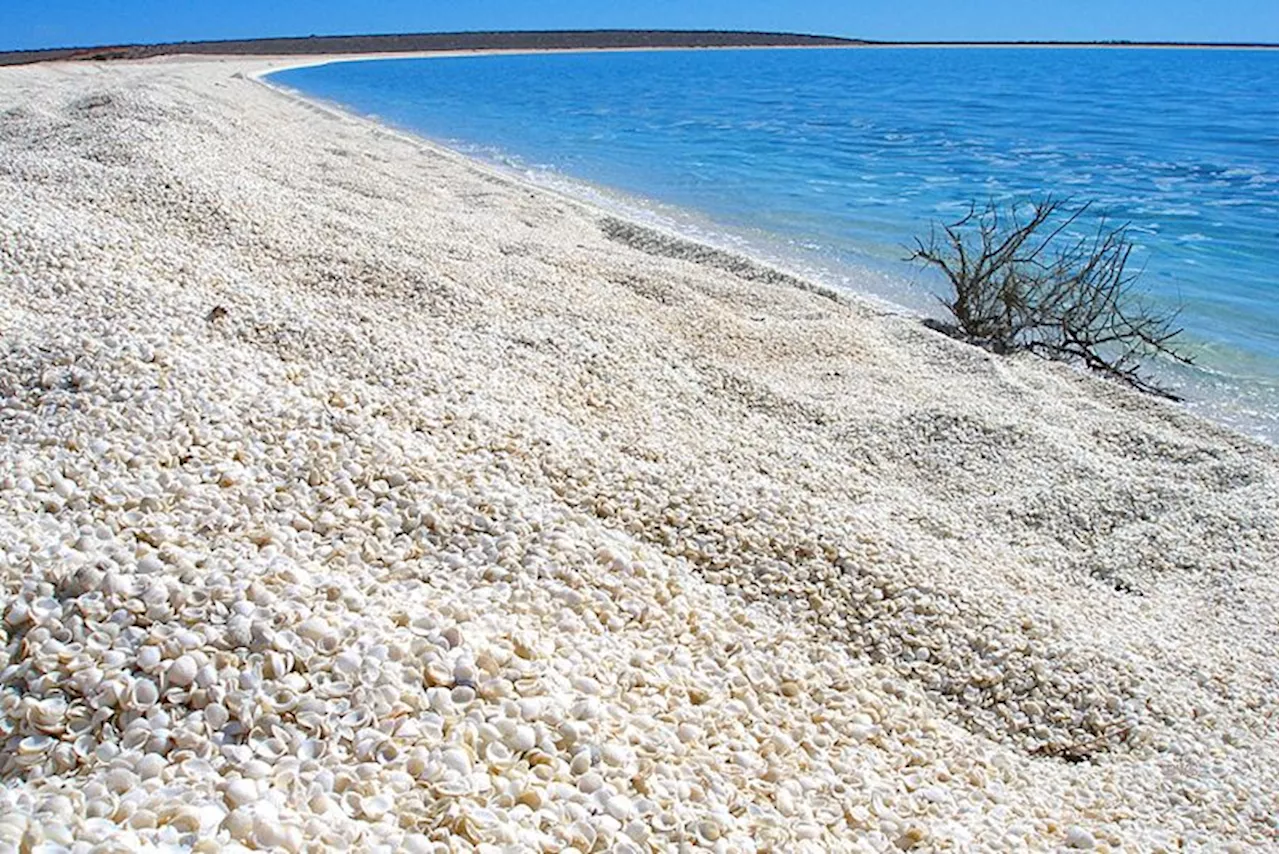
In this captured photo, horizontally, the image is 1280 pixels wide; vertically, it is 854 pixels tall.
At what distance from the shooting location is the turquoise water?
32.0 ft

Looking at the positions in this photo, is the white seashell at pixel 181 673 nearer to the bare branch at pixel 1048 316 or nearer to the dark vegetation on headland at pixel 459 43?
the bare branch at pixel 1048 316

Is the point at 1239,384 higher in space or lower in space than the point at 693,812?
higher

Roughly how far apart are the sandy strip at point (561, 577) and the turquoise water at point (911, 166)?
310 cm

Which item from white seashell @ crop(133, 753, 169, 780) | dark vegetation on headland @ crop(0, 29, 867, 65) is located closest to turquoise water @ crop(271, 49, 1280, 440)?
white seashell @ crop(133, 753, 169, 780)

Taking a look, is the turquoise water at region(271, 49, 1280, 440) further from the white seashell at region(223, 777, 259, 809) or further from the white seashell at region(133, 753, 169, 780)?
the white seashell at region(133, 753, 169, 780)

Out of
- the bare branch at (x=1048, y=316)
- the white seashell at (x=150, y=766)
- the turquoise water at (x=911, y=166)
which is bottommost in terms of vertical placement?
the white seashell at (x=150, y=766)

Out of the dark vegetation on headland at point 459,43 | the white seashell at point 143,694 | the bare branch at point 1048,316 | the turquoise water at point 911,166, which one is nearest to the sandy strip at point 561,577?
the white seashell at point 143,694

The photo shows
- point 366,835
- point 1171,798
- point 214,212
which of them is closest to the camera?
point 366,835

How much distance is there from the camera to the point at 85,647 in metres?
2.29

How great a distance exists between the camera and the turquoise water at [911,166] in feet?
32.0

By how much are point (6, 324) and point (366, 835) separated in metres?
3.34

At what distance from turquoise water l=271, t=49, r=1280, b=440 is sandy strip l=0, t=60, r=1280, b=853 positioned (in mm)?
3101

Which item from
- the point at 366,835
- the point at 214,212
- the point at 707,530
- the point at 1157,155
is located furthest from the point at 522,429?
the point at 1157,155

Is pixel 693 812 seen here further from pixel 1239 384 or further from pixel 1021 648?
pixel 1239 384
